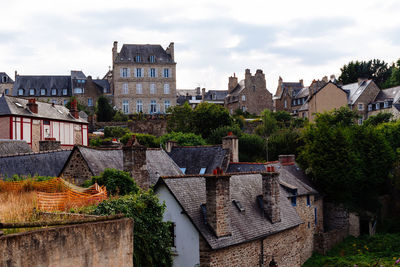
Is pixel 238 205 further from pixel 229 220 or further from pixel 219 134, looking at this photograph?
pixel 219 134

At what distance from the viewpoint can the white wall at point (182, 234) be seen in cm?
1562

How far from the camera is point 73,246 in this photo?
8352 millimetres

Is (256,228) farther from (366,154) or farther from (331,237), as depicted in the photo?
(366,154)

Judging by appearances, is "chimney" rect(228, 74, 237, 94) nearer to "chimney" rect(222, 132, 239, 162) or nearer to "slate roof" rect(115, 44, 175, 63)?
"slate roof" rect(115, 44, 175, 63)

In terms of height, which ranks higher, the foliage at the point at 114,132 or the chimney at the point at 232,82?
the chimney at the point at 232,82

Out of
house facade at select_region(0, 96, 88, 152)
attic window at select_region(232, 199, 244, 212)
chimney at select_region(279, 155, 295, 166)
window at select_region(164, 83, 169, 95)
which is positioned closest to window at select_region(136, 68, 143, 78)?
window at select_region(164, 83, 169, 95)

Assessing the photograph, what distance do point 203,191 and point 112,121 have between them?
1757 inches

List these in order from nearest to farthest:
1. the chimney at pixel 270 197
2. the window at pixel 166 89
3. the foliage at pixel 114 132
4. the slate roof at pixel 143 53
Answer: the chimney at pixel 270 197 → the foliage at pixel 114 132 → the slate roof at pixel 143 53 → the window at pixel 166 89

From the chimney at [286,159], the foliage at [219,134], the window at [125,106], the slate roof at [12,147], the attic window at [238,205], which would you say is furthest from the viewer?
the window at [125,106]

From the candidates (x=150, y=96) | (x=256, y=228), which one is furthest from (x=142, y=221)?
(x=150, y=96)

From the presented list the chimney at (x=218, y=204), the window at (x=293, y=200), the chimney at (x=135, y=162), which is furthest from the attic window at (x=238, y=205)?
the window at (x=293, y=200)

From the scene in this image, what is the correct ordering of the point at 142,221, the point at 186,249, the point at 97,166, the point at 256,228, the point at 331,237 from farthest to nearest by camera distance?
the point at 331,237 → the point at 97,166 → the point at 256,228 → the point at 186,249 → the point at 142,221

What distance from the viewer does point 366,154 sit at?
32.7 metres

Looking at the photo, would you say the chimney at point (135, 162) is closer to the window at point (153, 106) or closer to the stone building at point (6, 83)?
the window at point (153, 106)
